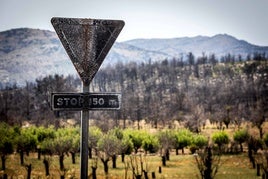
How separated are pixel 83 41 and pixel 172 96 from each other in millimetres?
106981

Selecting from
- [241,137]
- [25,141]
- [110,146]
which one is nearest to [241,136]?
[241,137]

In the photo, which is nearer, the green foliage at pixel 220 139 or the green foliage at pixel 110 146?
the green foliage at pixel 110 146

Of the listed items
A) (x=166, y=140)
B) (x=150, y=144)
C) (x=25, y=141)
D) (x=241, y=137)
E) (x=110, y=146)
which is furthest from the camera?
(x=241, y=137)

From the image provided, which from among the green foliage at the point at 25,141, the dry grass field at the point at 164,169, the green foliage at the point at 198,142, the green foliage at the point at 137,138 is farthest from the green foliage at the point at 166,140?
the green foliage at the point at 25,141

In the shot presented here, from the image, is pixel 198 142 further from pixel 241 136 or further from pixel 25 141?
pixel 25 141

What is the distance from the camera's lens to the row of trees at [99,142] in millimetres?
37688

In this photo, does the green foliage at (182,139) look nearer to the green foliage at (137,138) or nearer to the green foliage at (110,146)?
the green foliage at (137,138)

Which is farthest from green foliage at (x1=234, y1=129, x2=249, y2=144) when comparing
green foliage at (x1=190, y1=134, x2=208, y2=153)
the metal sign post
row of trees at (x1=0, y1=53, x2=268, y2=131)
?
the metal sign post

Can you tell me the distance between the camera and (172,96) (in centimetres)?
11056

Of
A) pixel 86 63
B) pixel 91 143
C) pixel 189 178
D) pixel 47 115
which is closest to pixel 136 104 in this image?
pixel 47 115

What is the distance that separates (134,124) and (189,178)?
5159 centimetres

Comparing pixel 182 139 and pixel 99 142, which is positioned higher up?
pixel 99 142

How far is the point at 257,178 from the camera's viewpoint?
3048cm

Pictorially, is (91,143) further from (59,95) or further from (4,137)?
(59,95)
